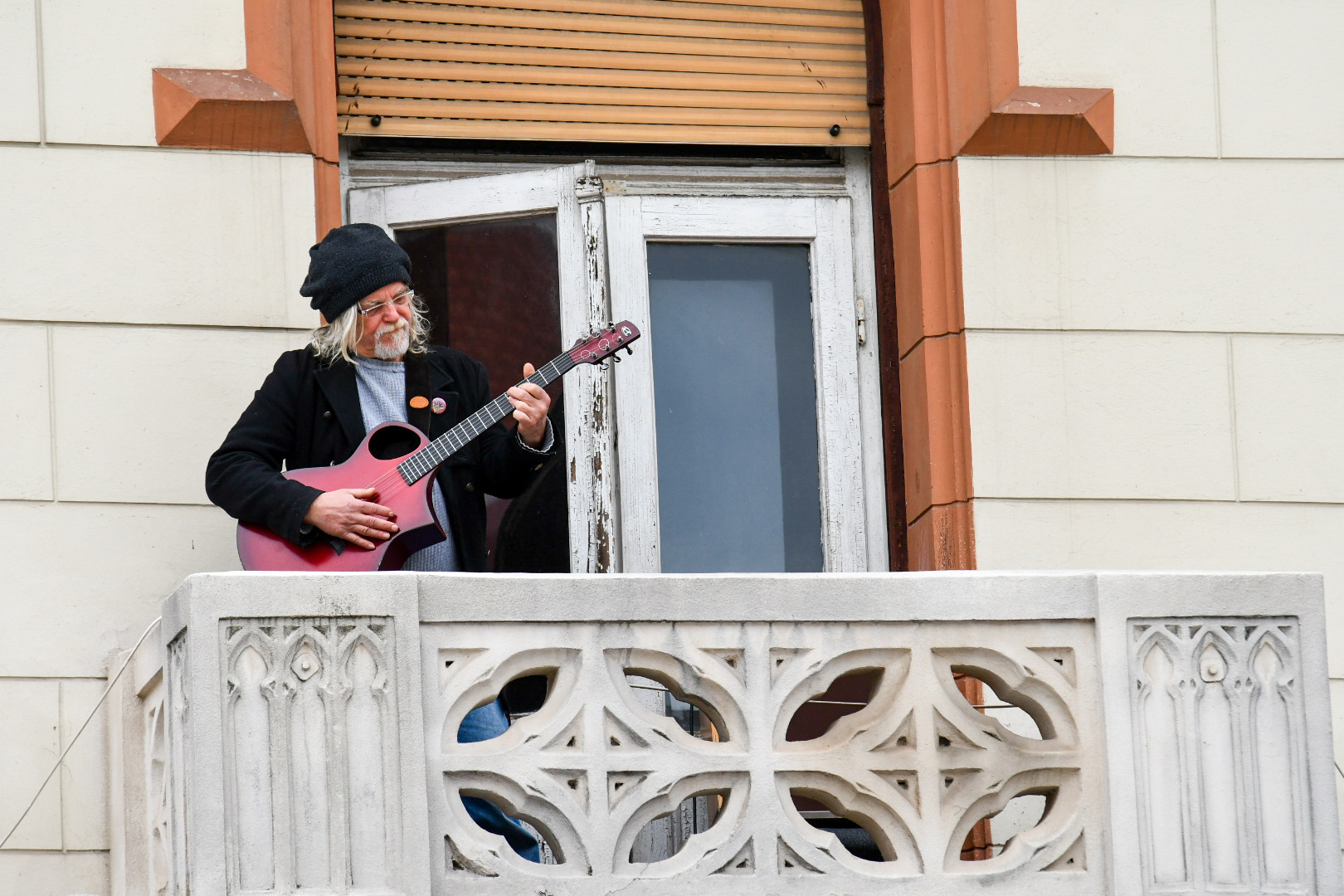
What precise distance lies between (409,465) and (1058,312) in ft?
7.11

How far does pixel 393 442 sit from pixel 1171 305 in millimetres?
2459

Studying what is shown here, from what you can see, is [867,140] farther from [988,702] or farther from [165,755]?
[165,755]

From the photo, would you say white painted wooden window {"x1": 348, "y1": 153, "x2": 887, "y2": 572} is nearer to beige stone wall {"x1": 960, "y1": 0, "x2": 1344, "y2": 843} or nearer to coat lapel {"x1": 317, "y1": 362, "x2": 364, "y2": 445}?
beige stone wall {"x1": 960, "y1": 0, "x2": 1344, "y2": 843}

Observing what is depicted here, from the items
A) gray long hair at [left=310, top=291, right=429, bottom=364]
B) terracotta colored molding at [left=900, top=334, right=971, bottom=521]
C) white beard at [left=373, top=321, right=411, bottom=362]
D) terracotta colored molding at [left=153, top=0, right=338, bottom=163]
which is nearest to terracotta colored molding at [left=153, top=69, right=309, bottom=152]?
terracotta colored molding at [left=153, top=0, right=338, bottom=163]

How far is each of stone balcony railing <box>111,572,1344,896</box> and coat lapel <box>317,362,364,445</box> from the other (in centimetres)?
79

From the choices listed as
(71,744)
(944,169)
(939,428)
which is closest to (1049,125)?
(944,169)

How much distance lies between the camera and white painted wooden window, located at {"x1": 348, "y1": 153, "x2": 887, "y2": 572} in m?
6.54

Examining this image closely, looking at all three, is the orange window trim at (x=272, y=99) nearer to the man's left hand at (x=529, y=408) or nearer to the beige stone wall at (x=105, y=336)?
the beige stone wall at (x=105, y=336)

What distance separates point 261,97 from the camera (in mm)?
6195

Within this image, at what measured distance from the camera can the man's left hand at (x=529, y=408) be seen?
534 centimetres

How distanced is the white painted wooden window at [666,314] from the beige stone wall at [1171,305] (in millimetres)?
466

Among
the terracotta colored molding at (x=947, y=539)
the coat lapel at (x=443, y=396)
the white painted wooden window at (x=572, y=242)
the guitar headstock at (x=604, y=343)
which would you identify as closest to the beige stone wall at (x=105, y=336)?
the white painted wooden window at (x=572, y=242)

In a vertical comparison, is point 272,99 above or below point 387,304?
above

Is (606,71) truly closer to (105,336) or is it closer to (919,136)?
(919,136)
